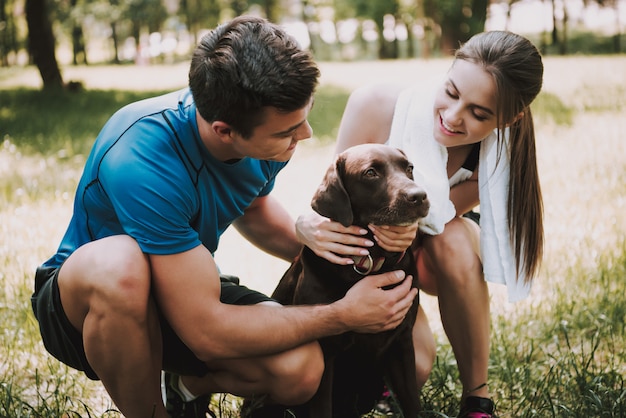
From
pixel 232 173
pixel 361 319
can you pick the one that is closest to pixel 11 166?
pixel 232 173

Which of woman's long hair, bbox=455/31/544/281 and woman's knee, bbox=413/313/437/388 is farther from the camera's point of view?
woman's knee, bbox=413/313/437/388

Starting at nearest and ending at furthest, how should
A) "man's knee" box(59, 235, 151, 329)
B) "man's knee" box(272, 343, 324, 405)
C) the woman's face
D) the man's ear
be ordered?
"man's knee" box(59, 235, 151, 329)
the man's ear
"man's knee" box(272, 343, 324, 405)
the woman's face

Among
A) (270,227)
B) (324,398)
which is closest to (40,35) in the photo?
(270,227)

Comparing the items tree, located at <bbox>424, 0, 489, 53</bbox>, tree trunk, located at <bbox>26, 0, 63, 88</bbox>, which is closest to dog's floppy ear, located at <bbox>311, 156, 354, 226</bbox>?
tree trunk, located at <bbox>26, 0, 63, 88</bbox>

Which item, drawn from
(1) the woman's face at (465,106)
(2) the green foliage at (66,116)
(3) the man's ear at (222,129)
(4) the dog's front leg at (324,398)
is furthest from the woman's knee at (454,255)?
(2) the green foliage at (66,116)

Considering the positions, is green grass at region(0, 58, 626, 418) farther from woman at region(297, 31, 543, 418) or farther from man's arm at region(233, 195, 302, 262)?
man's arm at region(233, 195, 302, 262)

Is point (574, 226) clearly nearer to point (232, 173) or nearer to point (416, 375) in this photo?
point (416, 375)

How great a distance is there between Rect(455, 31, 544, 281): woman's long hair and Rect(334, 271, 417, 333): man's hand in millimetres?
660

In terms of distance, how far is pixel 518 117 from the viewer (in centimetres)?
291

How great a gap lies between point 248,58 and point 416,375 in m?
1.56

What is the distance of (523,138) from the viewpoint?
3.00 m

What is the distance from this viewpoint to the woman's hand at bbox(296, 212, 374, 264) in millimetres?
2664

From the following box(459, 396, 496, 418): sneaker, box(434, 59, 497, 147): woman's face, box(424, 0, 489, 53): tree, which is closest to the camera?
box(434, 59, 497, 147): woman's face

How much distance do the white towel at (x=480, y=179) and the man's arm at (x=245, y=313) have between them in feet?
1.48
